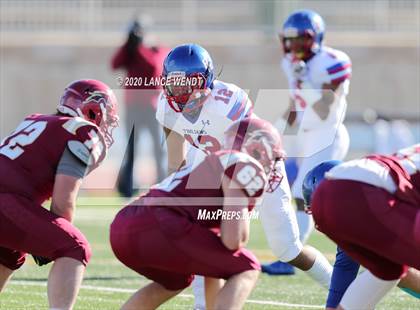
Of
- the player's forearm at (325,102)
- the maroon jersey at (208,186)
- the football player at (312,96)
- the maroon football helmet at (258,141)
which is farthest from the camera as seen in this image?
the player's forearm at (325,102)

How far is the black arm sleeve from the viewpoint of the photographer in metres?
4.66

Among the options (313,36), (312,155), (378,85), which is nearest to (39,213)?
(312,155)

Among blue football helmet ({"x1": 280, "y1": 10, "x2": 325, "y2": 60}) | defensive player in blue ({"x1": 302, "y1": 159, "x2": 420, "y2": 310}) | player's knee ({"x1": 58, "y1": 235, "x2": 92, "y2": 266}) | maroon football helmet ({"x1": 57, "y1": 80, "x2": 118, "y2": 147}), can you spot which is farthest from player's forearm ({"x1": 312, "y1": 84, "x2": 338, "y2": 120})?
player's knee ({"x1": 58, "y1": 235, "x2": 92, "y2": 266})

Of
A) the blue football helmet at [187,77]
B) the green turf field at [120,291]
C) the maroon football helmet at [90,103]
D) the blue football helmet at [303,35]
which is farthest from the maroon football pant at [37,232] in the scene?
the blue football helmet at [303,35]

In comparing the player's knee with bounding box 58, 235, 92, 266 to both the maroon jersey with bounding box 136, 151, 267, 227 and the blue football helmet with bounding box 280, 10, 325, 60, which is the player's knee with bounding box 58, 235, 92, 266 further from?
the blue football helmet with bounding box 280, 10, 325, 60

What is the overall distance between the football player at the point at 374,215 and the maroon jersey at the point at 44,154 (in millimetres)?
1066

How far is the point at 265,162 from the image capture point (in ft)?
14.5

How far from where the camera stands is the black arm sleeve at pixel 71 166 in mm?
4664

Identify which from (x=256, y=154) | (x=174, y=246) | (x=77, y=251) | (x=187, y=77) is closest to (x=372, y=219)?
(x=256, y=154)

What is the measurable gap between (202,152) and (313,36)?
2731mm

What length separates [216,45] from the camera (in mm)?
15562

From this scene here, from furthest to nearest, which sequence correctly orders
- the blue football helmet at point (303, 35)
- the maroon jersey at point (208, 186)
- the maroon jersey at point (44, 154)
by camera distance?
the blue football helmet at point (303, 35) < the maroon jersey at point (44, 154) < the maroon jersey at point (208, 186)

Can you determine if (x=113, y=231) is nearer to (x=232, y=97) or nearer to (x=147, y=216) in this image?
(x=147, y=216)

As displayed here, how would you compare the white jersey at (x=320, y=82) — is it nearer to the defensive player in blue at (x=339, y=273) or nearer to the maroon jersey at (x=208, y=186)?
the defensive player in blue at (x=339, y=273)
